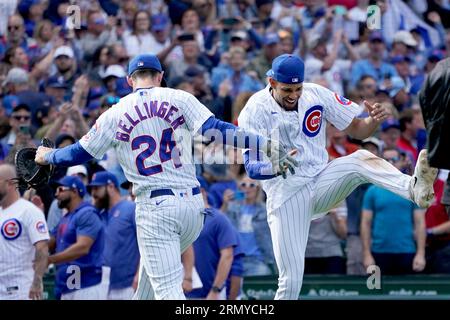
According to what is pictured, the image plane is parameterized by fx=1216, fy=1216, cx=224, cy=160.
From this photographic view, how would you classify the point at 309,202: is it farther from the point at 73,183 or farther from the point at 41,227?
the point at 73,183

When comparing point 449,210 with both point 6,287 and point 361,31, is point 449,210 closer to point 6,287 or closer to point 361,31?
point 6,287

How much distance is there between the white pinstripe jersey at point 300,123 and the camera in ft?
32.8

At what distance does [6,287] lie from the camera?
1191 centimetres

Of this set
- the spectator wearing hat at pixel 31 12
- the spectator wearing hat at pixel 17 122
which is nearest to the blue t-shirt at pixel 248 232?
the spectator wearing hat at pixel 17 122

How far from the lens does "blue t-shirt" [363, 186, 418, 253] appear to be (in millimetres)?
13688

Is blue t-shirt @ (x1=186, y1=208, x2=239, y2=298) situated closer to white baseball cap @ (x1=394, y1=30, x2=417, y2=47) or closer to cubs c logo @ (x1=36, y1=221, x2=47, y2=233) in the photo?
cubs c logo @ (x1=36, y1=221, x2=47, y2=233)

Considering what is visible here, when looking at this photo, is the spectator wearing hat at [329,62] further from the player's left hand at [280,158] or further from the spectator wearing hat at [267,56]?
the player's left hand at [280,158]

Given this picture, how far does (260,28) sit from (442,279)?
561 centimetres

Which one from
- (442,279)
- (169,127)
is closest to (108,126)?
(169,127)

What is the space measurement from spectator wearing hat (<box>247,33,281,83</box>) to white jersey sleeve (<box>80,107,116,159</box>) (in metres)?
7.21

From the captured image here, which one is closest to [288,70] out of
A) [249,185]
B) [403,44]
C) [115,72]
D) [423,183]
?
[423,183]

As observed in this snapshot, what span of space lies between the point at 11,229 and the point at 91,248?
3.49 feet

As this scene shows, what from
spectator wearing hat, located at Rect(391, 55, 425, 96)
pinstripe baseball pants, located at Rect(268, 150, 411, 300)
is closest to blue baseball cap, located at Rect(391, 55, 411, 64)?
spectator wearing hat, located at Rect(391, 55, 425, 96)

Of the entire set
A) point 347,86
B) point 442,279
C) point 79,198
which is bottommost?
point 442,279
